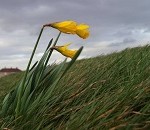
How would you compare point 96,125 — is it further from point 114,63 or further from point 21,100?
point 114,63

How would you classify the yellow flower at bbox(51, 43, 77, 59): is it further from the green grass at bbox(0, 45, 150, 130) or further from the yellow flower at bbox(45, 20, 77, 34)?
the green grass at bbox(0, 45, 150, 130)

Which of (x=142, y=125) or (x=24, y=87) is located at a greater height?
(x=24, y=87)

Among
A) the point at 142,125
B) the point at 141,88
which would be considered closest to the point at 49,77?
the point at 141,88

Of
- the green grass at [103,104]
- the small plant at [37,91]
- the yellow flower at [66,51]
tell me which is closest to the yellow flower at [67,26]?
the small plant at [37,91]

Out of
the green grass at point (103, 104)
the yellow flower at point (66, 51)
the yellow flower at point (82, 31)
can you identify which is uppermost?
the yellow flower at point (82, 31)

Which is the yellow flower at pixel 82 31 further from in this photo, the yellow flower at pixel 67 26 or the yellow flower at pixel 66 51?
the yellow flower at pixel 66 51
